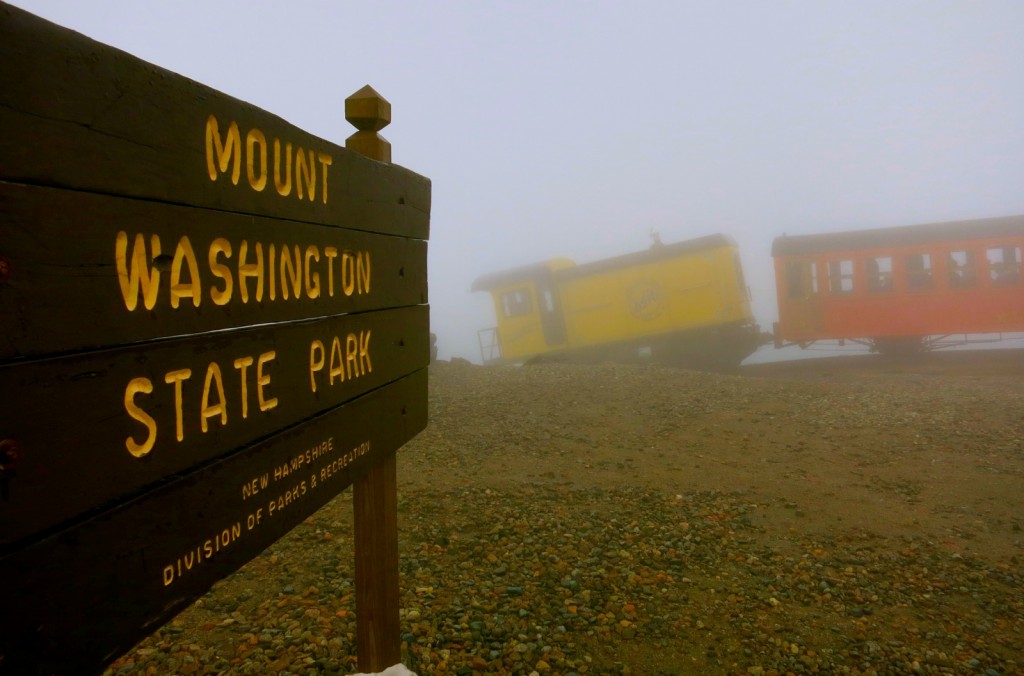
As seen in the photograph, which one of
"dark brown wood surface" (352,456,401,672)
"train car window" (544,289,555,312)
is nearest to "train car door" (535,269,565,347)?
"train car window" (544,289,555,312)

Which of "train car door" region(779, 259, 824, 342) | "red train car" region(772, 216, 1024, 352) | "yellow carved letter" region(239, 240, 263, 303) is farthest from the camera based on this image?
"train car door" region(779, 259, 824, 342)

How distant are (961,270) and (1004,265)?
0.87 m

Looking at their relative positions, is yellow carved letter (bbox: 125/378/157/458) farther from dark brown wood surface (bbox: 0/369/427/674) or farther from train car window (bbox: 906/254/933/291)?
train car window (bbox: 906/254/933/291)

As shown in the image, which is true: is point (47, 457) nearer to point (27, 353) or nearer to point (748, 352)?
point (27, 353)

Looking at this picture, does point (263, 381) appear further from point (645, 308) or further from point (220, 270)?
point (645, 308)

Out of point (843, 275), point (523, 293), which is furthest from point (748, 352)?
point (523, 293)

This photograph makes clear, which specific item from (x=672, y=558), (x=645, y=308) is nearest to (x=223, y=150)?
(x=672, y=558)

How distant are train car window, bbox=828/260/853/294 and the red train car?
0.02 m

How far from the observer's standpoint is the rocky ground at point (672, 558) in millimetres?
3186

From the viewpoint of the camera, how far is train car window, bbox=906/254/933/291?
15477 millimetres

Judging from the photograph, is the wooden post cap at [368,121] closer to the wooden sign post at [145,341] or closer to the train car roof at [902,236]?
the wooden sign post at [145,341]

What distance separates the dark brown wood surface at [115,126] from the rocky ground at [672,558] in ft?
7.92

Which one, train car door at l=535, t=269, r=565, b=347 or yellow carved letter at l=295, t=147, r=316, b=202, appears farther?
train car door at l=535, t=269, r=565, b=347

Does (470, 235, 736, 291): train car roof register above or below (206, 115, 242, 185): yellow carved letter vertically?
above
